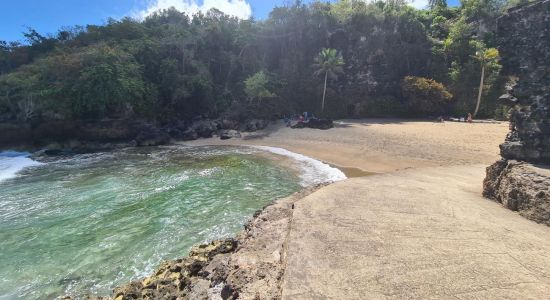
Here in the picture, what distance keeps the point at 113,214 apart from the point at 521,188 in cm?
1374

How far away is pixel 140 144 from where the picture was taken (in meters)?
27.5

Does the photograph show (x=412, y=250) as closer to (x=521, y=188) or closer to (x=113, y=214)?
(x=521, y=188)

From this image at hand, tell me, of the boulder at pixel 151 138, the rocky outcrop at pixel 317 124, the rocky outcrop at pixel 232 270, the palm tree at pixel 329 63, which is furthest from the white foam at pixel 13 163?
the palm tree at pixel 329 63

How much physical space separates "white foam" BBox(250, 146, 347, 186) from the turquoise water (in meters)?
0.74

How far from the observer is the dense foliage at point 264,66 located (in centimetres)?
2781

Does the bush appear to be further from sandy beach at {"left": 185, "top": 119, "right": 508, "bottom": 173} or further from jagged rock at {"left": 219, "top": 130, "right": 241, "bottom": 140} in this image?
jagged rock at {"left": 219, "top": 130, "right": 241, "bottom": 140}

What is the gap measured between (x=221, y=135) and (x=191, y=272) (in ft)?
75.1

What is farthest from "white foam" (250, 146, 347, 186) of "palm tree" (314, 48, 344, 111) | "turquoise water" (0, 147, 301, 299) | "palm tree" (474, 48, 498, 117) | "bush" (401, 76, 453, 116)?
"palm tree" (474, 48, 498, 117)

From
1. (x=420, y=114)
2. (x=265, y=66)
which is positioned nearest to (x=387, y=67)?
(x=420, y=114)

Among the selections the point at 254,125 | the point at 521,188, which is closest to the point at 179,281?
the point at 521,188

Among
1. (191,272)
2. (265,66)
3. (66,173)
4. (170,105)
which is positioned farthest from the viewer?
(265,66)

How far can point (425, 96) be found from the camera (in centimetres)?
3306

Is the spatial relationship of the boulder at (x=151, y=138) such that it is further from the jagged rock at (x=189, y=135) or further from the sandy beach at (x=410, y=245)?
the sandy beach at (x=410, y=245)

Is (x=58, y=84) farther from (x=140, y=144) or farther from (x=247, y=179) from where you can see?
(x=247, y=179)
